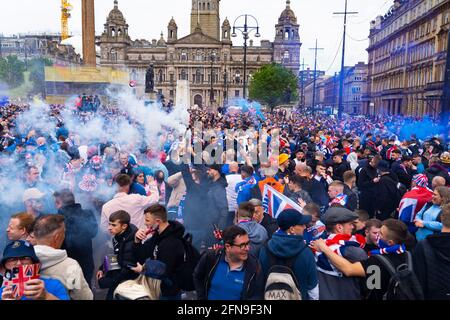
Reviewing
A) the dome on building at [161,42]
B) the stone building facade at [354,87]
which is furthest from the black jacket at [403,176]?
the dome on building at [161,42]

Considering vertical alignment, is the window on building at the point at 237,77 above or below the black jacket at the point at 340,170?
above

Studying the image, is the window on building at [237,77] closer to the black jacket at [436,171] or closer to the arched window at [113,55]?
the arched window at [113,55]

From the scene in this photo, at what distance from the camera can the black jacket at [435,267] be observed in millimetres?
3287

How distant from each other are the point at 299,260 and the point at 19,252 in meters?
1.98

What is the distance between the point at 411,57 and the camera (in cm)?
4544

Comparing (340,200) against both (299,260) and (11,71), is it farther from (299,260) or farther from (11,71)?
(11,71)

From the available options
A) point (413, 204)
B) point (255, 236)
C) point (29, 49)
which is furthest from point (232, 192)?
point (29, 49)

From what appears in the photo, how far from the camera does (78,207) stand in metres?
4.67

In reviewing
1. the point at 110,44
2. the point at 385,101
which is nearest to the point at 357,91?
the point at 385,101

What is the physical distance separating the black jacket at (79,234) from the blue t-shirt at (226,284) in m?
1.65

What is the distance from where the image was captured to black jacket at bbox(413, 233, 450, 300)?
3.29m

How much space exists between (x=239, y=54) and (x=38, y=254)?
367ft

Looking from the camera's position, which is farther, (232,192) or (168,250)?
(232,192)

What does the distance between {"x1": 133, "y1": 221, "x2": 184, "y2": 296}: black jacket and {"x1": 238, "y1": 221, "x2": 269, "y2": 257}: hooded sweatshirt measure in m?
0.70
